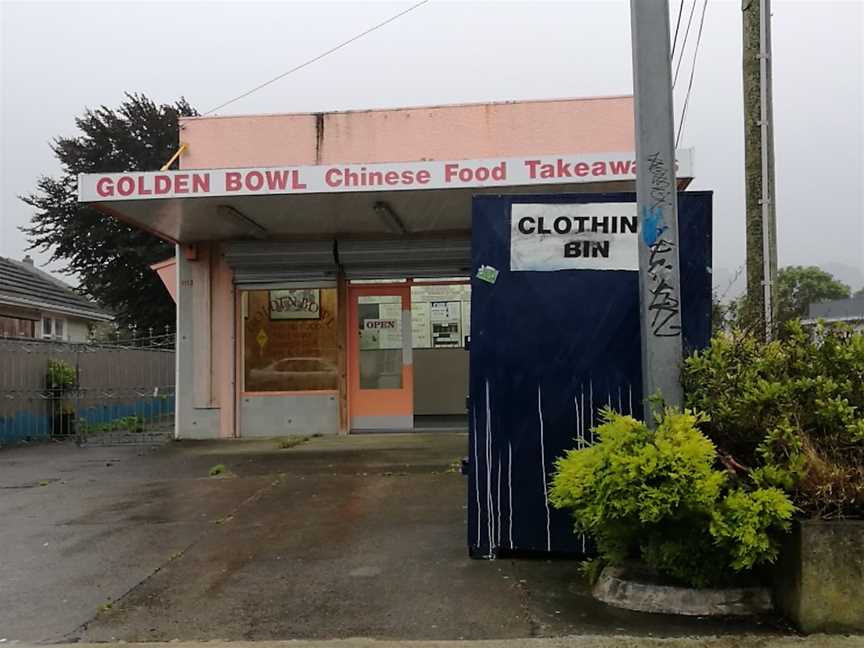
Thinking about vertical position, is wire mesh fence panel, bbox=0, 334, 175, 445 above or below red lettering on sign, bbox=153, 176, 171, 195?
below

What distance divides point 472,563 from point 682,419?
191 cm

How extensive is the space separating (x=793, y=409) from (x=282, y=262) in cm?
957

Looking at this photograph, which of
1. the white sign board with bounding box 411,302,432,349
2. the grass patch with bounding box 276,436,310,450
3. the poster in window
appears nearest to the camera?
the grass patch with bounding box 276,436,310,450

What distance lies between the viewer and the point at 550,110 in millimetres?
12281

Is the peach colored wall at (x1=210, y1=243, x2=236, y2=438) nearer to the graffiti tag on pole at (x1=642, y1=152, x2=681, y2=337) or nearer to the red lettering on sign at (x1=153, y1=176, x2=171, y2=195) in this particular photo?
the red lettering on sign at (x1=153, y1=176, x2=171, y2=195)

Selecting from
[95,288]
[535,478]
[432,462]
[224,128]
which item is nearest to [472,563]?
[535,478]

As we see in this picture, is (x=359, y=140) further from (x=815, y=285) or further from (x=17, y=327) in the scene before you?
(x=815, y=285)

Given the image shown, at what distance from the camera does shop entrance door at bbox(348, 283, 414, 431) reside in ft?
42.9

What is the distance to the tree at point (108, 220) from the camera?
27.6m

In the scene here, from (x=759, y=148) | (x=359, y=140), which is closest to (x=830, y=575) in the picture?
(x=759, y=148)

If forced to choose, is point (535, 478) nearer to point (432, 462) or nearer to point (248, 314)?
point (432, 462)

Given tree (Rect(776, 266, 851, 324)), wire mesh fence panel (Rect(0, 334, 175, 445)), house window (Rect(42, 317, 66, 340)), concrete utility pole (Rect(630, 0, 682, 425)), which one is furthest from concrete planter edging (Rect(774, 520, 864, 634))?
tree (Rect(776, 266, 851, 324))

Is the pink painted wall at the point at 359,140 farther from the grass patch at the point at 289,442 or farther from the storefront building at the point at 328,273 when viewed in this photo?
the grass patch at the point at 289,442

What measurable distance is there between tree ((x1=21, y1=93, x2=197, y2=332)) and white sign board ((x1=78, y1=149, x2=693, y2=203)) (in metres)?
18.2
